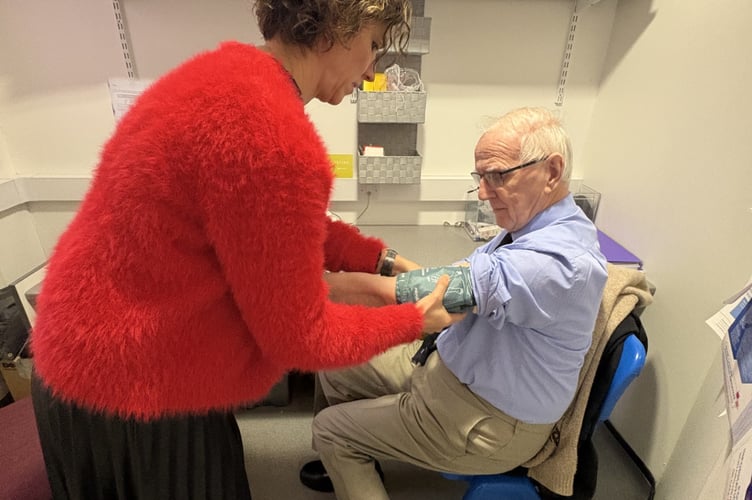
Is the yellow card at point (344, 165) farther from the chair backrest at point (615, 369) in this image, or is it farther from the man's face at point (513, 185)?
the chair backrest at point (615, 369)

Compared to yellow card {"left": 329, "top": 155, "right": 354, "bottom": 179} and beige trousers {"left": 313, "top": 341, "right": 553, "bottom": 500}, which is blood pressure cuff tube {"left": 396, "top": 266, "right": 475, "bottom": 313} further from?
yellow card {"left": 329, "top": 155, "right": 354, "bottom": 179}

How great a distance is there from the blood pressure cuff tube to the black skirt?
18.6 inches

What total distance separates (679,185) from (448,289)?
3.43 feet

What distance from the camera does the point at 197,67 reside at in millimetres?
691

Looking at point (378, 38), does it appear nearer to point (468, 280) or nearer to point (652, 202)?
point (468, 280)

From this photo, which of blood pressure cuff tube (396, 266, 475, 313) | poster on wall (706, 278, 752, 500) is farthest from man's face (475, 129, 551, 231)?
poster on wall (706, 278, 752, 500)

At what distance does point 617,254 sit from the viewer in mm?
1725

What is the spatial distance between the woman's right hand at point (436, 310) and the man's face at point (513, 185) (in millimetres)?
296

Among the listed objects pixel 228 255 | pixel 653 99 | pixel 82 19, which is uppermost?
pixel 82 19

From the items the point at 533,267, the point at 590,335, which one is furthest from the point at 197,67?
the point at 590,335

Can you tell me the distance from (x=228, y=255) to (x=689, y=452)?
143 centimetres

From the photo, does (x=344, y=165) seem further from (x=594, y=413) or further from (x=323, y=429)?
(x=594, y=413)

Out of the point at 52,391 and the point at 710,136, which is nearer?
the point at 52,391

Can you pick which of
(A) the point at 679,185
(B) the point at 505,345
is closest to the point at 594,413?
(B) the point at 505,345
